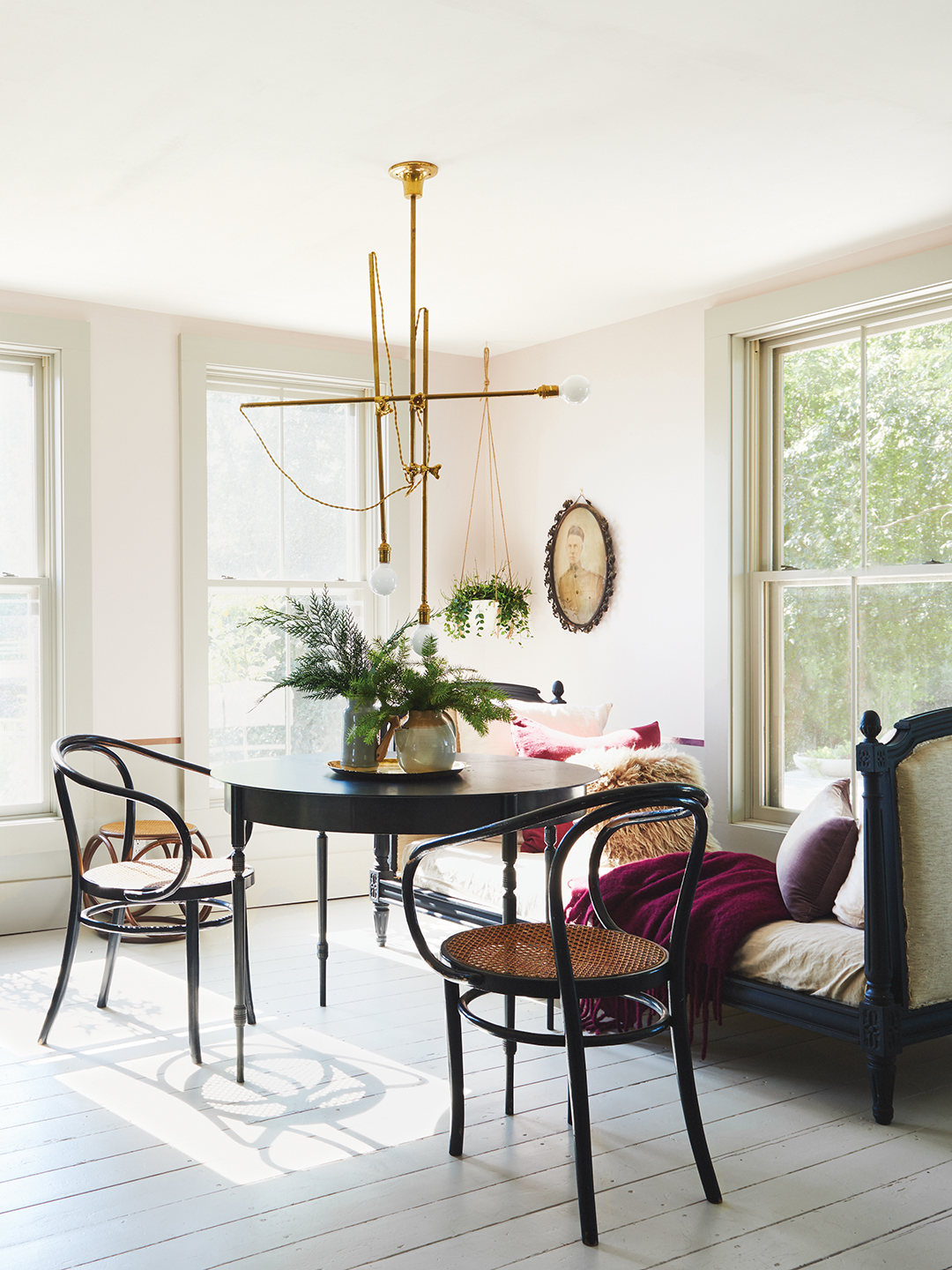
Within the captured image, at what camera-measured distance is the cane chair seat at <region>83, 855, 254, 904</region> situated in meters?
3.29

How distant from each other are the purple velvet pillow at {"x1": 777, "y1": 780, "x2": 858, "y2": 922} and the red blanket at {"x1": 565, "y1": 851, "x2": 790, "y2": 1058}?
0.07 m

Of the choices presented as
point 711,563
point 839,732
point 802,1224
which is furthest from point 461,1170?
point 711,563

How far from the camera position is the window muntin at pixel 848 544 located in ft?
13.1

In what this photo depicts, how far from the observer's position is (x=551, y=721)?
4672 mm

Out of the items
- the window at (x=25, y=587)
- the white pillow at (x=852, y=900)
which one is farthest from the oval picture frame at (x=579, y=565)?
the window at (x=25, y=587)

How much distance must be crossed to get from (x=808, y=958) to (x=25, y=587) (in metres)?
3.47

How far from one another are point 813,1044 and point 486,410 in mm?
3536

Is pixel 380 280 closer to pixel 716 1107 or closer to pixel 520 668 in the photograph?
pixel 520 668

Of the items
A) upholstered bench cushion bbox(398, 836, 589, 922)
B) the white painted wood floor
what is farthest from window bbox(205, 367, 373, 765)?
the white painted wood floor

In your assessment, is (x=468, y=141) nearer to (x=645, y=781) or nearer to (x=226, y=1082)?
(x=645, y=781)

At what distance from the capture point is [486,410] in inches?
232

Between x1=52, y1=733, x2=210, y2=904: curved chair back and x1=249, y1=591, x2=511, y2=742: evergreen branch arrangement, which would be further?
x1=52, y1=733, x2=210, y2=904: curved chair back

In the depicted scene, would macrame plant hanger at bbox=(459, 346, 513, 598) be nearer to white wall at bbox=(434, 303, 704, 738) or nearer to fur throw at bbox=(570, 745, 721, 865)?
white wall at bbox=(434, 303, 704, 738)

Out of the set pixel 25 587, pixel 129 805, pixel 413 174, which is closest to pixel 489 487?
pixel 25 587
